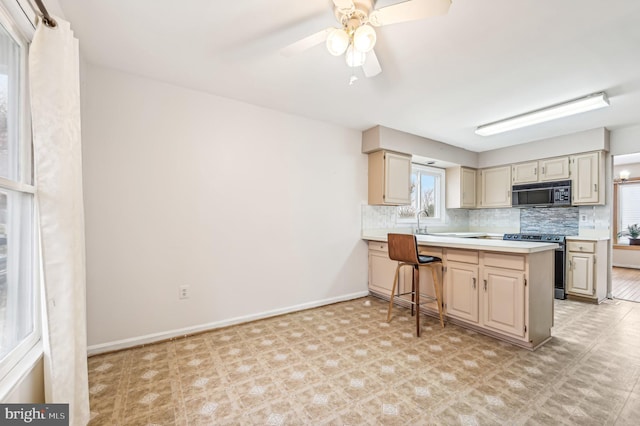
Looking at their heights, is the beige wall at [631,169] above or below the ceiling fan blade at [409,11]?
below

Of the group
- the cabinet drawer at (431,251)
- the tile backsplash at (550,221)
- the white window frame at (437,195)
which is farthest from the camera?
the white window frame at (437,195)

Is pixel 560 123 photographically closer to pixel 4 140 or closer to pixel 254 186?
pixel 254 186

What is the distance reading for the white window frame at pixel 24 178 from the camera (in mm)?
1112

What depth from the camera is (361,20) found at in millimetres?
1503

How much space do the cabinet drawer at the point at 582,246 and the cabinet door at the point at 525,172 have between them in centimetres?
111

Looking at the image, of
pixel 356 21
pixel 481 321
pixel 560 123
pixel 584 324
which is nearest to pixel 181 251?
pixel 356 21

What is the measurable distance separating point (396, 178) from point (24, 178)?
3555mm

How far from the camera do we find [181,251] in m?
2.53

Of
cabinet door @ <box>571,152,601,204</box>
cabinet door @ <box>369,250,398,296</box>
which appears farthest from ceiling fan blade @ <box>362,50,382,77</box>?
cabinet door @ <box>571,152,601,204</box>

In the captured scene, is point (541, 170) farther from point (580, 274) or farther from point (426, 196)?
point (426, 196)

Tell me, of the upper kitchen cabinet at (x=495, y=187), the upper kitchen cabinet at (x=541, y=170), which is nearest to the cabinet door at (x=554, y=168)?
the upper kitchen cabinet at (x=541, y=170)

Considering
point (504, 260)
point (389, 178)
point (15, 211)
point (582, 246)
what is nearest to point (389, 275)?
point (389, 178)

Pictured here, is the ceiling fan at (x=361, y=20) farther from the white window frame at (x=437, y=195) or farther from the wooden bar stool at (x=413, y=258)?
the white window frame at (x=437, y=195)

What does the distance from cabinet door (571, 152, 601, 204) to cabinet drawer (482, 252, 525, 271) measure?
2527 millimetres
